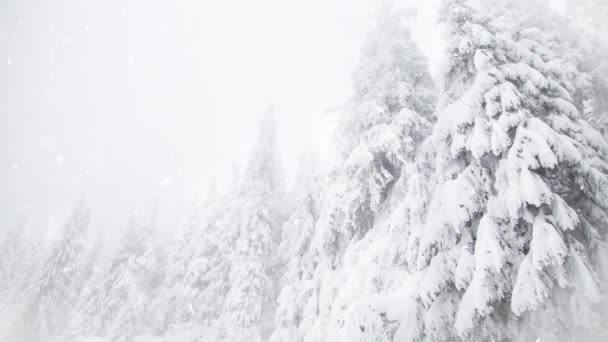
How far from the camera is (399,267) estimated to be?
8.31m

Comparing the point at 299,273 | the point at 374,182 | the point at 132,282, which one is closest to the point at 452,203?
the point at 374,182

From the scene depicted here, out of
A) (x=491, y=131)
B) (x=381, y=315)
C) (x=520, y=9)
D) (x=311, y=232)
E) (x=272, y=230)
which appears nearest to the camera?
(x=491, y=131)

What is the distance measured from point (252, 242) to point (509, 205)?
1736cm

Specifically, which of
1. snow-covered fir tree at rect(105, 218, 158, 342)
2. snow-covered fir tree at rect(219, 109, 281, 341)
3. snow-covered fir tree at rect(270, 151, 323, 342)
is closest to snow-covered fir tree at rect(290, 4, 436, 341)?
snow-covered fir tree at rect(270, 151, 323, 342)

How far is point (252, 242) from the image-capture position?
20.9 meters

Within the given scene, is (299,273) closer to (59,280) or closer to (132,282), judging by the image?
(132,282)

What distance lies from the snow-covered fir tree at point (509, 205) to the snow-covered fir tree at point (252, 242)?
14898mm

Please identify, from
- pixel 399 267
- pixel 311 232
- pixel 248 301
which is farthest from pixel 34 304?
pixel 399 267

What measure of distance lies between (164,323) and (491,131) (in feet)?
90.6

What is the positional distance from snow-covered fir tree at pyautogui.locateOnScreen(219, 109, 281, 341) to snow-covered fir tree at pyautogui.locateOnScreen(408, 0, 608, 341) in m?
14.9

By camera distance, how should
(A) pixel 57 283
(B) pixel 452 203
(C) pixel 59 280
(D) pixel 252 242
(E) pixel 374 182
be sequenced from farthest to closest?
(C) pixel 59 280
(A) pixel 57 283
(D) pixel 252 242
(E) pixel 374 182
(B) pixel 452 203

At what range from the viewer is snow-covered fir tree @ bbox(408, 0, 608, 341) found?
17.0 feet

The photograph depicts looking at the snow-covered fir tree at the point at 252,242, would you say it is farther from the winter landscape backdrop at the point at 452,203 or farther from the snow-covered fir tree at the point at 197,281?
the snow-covered fir tree at the point at 197,281

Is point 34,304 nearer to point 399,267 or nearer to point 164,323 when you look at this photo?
point 164,323
